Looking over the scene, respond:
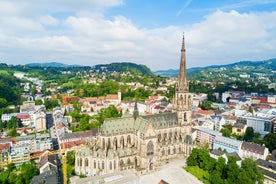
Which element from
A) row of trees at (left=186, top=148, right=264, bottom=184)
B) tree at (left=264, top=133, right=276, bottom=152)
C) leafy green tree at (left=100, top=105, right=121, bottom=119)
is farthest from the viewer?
leafy green tree at (left=100, top=105, right=121, bottom=119)

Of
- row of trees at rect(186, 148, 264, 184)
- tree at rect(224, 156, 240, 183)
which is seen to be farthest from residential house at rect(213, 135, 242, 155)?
tree at rect(224, 156, 240, 183)

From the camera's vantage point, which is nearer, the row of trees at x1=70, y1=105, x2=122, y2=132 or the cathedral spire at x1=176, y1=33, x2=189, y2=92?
the cathedral spire at x1=176, y1=33, x2=189, y2=92

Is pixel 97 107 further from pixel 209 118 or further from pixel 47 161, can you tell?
pixel 47 161

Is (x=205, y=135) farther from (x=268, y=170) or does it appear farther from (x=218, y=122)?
(x=268, y=170)

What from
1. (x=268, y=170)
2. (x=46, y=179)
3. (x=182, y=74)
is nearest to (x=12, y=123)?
(x=46, y=179)

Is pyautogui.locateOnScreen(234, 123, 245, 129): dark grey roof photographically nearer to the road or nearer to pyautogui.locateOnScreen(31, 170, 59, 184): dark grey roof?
the road

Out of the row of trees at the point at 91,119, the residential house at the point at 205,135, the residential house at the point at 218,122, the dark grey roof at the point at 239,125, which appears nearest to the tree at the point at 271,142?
the residential house at the point at 205,135

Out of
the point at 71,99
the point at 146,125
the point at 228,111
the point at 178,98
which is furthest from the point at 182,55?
the point at 71,99
